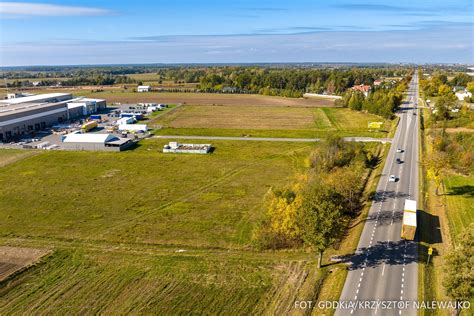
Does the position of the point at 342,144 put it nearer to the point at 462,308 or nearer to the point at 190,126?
the point at 462,308

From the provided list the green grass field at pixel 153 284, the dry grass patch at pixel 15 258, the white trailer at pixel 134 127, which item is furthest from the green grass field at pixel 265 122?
the green grass field at pixel 153 284

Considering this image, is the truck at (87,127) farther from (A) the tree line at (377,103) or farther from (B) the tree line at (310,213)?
(A) the tree line at (377,103)

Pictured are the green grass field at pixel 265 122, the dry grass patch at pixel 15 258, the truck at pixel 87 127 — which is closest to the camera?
the dry grass patch at pixel 15 258

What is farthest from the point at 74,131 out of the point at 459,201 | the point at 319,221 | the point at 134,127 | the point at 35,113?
the point at 459,201

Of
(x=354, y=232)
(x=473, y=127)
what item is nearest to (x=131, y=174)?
(x=354, y=232)

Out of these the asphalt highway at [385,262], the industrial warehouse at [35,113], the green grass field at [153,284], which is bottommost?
the green grass field at [153,284]

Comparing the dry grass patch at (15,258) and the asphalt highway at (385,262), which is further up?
the asphalt highway at (385,262)

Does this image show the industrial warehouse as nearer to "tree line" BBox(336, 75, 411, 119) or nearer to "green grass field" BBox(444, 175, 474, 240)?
"green grass field" BBox(444, 175, 474, 240)

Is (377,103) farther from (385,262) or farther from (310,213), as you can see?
(310,213)
